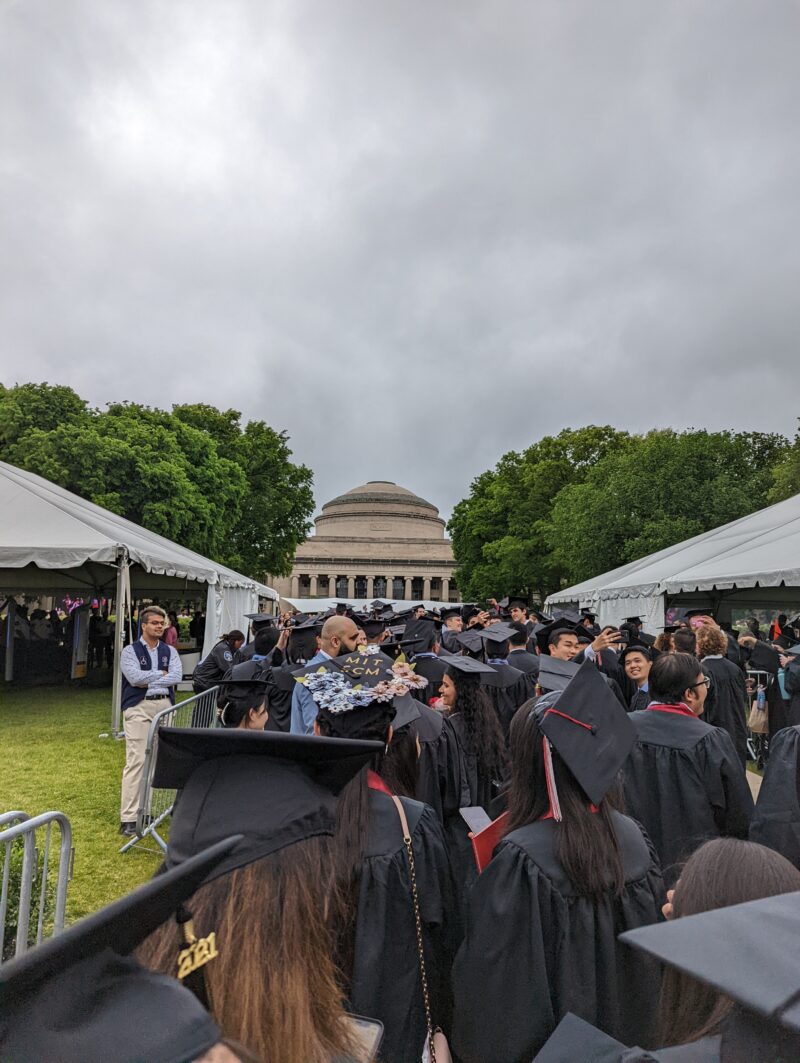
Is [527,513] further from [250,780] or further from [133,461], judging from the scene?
[250,780]

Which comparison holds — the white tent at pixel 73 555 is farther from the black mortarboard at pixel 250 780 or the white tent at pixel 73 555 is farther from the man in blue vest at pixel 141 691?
the black mortarboard at pixel 250 780

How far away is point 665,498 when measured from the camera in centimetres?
2584

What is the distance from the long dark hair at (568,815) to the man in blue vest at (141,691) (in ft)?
15.9

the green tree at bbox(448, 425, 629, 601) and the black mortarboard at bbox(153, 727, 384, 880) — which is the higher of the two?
the green tree at bbox(448, 425, 629, 601)

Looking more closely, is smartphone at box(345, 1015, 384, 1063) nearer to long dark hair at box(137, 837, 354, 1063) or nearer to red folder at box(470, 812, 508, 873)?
long dark hair at box(137, 837, 354, 1063)

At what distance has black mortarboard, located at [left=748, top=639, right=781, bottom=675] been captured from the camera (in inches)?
352

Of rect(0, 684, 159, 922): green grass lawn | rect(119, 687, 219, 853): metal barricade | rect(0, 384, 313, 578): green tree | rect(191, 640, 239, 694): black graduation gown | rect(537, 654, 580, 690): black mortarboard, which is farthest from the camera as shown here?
rect(0, 384, 313, 578): green tree

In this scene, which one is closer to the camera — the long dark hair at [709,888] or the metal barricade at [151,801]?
the long dark hair at [709,888]

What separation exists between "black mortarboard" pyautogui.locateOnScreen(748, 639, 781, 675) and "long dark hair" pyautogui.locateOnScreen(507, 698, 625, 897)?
7945 millimetres

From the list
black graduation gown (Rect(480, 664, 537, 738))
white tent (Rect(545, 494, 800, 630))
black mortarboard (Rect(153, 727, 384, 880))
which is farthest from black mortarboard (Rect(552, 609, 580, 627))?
black mortarboard (Rect(153, 727, 384, 880))

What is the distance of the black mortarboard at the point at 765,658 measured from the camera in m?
8.93

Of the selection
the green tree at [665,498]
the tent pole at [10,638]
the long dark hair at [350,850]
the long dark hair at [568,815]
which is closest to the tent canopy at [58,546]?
the tent pole at [10,638]

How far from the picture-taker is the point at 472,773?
15.8 feet

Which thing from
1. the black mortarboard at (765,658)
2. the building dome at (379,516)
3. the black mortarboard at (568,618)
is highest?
the building dome at (379,516)
